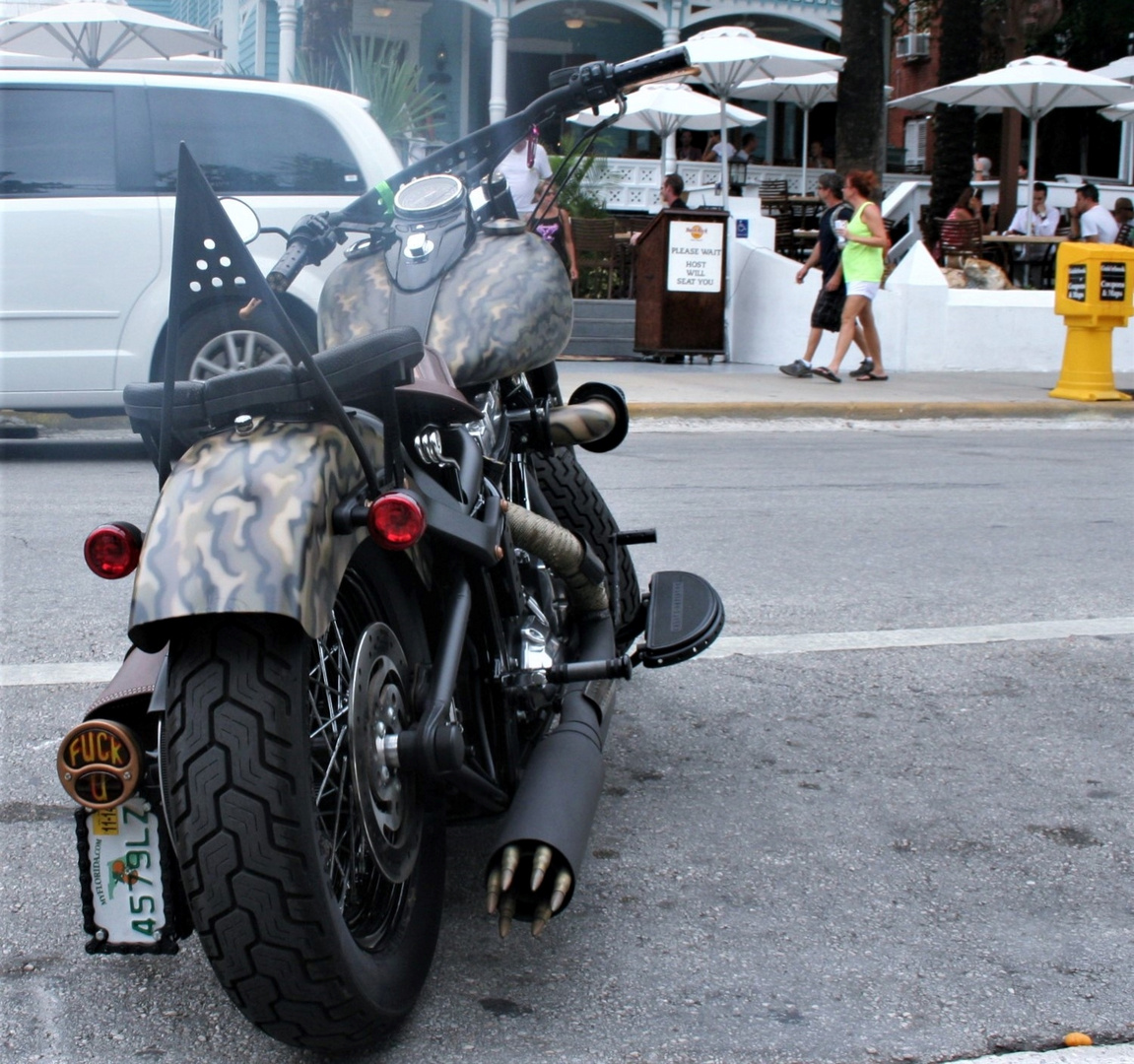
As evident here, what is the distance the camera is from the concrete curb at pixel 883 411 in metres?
11.1

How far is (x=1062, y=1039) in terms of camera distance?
2.38 m

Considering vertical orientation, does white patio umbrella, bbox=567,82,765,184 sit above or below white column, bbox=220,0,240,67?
below

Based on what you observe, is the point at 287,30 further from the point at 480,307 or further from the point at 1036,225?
the point at 480,307

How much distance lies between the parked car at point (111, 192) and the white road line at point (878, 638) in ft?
13.8

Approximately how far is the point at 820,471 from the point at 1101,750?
190 inches

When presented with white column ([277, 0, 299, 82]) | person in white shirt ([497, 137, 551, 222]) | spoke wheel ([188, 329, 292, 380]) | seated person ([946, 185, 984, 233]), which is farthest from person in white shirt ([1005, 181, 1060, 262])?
spoke wheel ([188, 329, 292, 380])

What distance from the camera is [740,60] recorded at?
17.9 m

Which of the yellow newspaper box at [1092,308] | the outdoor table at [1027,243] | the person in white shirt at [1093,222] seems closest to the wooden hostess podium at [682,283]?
the yellow newspaper box at [1092,308]

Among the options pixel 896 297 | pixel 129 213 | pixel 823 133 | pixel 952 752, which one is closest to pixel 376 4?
pixel 823 133

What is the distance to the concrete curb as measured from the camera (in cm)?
1112

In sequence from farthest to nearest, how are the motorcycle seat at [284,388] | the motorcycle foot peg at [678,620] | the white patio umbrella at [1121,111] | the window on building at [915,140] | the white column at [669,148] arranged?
the window on building at [915,140] → the white column at [669,148] → the white patio umbrella at [1121,111] → the motorcycle foot peg at [678,620] → the motorcycle seat at [284,388]

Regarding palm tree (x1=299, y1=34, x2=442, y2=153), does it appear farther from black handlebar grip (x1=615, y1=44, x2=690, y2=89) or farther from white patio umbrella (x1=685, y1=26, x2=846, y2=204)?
black handlebar grip (x1=615, y1=44, x2=690, y2=89)

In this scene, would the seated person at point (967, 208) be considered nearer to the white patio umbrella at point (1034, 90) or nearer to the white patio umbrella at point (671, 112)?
the white patio umbrella at point (1034, 90)

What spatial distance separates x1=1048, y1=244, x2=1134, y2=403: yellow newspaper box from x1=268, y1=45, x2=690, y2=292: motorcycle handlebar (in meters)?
9.83
